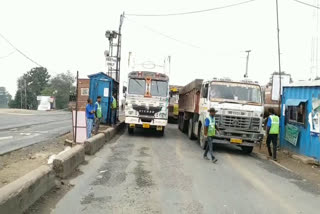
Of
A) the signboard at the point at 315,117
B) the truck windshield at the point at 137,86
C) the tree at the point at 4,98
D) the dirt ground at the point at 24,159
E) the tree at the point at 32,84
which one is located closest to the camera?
the dirt ground at the point at 24,159

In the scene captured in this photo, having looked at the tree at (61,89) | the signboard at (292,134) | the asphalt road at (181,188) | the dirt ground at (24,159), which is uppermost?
the tree at (61,89)

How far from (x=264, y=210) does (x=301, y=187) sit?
9.27 feet

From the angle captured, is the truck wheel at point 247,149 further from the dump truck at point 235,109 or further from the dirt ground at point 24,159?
the dirt ground at point 24,159

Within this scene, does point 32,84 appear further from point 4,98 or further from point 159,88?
point 159,88

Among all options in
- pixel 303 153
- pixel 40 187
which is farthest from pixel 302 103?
pixel 40 187

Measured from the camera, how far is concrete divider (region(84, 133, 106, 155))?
11.8m

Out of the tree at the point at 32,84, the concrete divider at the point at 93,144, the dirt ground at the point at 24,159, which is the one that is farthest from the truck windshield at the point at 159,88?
the tree at the point at 32,84

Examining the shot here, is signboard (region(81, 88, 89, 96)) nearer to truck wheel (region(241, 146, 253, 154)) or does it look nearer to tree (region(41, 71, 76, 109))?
truck wheel (region(241, 146, 253, 154))

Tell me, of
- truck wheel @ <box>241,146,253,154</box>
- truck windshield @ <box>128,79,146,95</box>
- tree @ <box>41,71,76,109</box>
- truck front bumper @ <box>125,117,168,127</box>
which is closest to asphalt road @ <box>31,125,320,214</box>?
truck wheel @ <box>241,146,253,154</box>

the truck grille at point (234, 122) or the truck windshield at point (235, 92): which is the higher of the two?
the truck windshield at point (235, 92)

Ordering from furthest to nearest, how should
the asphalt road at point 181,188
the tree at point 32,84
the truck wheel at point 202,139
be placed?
the tree at point 32,84 → the truck wheel at point 202,139 → the asphalt road at point 181,188

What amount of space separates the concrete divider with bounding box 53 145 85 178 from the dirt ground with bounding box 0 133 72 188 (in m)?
0.87

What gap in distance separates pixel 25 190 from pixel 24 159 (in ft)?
17.4

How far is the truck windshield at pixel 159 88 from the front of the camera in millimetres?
18656
